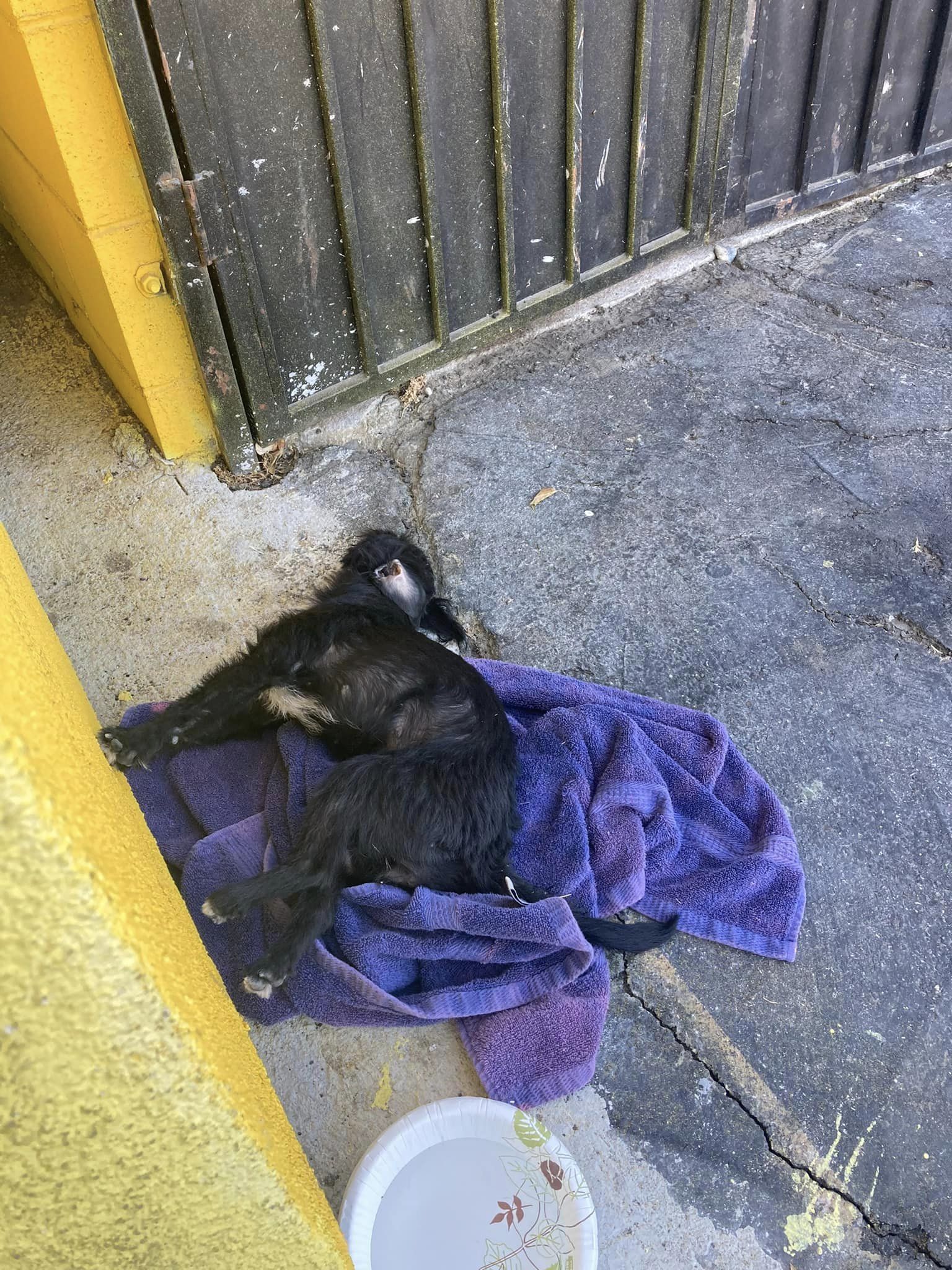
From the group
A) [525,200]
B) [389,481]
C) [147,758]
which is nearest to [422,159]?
[525,200]

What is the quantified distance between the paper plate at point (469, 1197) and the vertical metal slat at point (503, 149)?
115 inches

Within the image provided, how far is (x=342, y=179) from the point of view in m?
2.91

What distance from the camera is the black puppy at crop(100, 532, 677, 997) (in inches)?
77.9

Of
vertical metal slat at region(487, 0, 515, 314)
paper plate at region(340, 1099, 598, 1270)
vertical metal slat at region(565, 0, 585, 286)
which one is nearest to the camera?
paper plate at region(340, 1099, 598, 1270)

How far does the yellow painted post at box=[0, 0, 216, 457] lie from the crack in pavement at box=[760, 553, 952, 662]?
6.78ft

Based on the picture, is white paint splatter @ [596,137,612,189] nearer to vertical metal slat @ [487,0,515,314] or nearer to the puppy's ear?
vertical metal slat @ [487,0,515,314]

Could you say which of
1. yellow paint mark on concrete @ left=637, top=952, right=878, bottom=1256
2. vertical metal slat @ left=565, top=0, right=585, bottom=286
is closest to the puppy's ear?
yellow paint mark on concrete @ left=637, top=952, right=878, bottom=1256

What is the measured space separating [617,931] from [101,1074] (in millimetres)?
1281

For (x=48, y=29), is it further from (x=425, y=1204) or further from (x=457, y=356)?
(x=425, y=1204)

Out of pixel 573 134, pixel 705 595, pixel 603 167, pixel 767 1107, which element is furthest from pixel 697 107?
pixel 767 1107

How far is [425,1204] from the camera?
1.60m

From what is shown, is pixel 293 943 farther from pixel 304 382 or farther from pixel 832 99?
pixel 832 99

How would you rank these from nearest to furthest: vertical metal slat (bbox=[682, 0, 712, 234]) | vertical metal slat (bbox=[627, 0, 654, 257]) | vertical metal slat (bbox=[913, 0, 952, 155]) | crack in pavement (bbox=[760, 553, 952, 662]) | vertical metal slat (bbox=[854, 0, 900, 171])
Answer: crack in pavement (bbox=[760, 553, 952, 662])
vertical metal slat (bbox=[627, 0, 654, 257])
vertical metal slat (bbox=[682, 0, 712, 234])
vertical metal slat (bbox=[854, 0, 900, 171])
vertical metal slat (bbox=[913, 0, 952, 155])

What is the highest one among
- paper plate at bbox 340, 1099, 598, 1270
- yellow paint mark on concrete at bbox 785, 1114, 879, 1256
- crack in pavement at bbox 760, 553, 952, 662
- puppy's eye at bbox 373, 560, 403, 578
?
puppy's eye at bbox 373, 560, 403, 578
